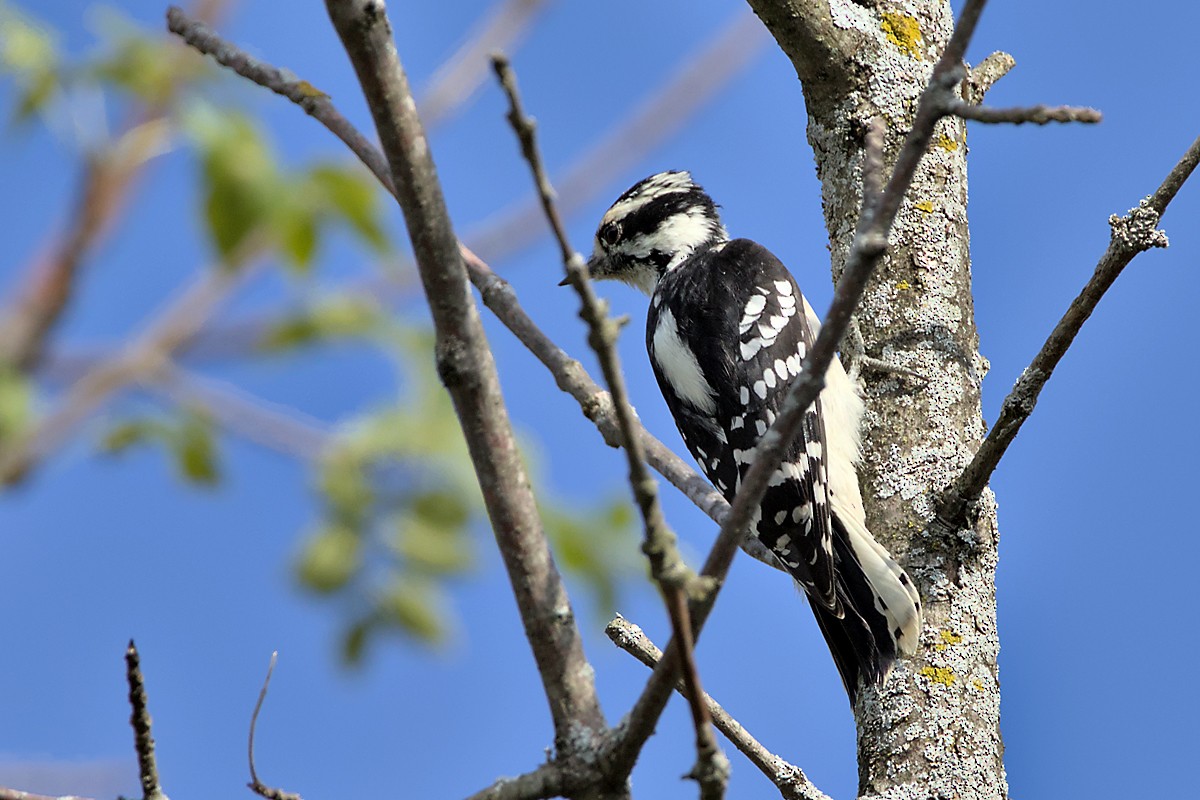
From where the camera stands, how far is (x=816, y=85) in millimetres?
2639

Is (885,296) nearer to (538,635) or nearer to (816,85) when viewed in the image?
(816,85)

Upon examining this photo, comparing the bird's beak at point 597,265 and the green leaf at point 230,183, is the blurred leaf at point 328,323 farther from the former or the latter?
the bird's beak at point 597,265

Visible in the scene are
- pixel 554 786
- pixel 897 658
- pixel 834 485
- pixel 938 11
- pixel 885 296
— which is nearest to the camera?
pixel 554 786

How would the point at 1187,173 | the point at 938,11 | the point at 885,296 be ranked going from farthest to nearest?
the point at 938,11
the point at 885,296
the point at 1187,173

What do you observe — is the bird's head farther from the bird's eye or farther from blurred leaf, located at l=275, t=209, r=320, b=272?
blurred leaf, located at l=275, t=209, r=320, b=272

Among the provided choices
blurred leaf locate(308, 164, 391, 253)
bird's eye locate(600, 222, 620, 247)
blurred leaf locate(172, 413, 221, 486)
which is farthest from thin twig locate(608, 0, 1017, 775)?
bird's eye locate(600, 222, 620, 247)

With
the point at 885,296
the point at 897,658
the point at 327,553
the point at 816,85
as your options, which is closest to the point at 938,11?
the point at 816,85

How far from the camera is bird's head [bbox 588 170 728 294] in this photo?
12.8 feet

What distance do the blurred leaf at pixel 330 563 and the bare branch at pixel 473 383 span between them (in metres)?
1.59

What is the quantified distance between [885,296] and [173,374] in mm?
1443

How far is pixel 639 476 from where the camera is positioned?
3.49ft

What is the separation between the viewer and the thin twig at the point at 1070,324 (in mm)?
1849

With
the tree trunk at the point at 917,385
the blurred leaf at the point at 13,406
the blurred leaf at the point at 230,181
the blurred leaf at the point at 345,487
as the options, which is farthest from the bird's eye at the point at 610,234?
the blurred leaf at the point at 13,406

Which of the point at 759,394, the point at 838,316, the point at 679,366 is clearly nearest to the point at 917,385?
the point at 759,394
